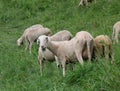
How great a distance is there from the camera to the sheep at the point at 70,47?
10.1 metres

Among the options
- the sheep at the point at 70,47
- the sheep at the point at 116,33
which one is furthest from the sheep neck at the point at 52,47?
the sheep at the point at 116,33

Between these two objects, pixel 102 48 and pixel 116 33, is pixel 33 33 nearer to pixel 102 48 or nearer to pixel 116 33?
pixel 116 33

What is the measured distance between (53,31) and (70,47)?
7.87m

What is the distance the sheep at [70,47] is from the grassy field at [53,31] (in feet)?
0.99

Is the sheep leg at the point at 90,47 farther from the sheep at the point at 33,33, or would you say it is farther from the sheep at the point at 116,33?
the sheep at the point at 33,33

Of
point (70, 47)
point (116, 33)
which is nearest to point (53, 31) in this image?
point (116, 33)

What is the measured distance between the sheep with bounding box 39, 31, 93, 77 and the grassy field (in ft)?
0.99

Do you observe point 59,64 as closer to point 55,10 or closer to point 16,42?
point 16,42

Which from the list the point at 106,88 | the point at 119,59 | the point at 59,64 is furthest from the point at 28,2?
the point at 106,88

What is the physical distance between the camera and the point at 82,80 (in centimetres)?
845

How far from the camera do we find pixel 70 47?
10.3 metres

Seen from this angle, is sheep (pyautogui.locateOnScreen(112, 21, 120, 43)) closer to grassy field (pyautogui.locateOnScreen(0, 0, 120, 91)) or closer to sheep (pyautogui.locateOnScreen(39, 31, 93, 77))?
grassy field (pyautogui.locateOnScreen(0, 0, 120, 91))

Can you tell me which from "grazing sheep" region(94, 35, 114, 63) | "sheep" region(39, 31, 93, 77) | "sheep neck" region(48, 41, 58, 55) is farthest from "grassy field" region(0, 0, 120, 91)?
"sheep neck" region(48, 41, 58, 55)

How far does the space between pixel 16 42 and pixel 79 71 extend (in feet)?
30.2
